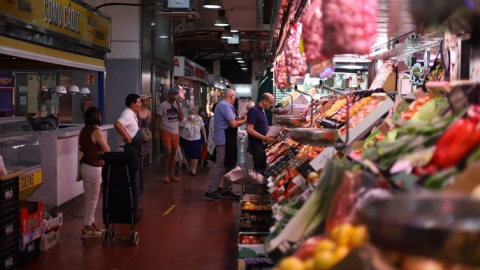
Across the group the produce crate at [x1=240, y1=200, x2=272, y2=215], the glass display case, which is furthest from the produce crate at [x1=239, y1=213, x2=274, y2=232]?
the glass display case

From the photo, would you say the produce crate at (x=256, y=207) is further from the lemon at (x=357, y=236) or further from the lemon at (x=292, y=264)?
the lemon at (x=357, y=236)

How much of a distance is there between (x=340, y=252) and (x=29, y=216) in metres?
4.73

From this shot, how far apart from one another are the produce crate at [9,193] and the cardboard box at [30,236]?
0.36 metres

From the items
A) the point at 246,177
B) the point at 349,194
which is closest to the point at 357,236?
the point at 349,194

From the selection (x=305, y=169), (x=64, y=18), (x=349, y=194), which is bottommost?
(x=305, y=169)

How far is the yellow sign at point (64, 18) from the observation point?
727 cm

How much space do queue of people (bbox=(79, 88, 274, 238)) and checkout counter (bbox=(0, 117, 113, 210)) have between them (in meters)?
0.55

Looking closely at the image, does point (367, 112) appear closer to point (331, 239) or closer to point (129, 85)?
point (331, 239)

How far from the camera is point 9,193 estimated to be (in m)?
5.66

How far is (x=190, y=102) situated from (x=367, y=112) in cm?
2010

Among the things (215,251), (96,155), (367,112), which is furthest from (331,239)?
(96,155)

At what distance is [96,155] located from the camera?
7.12 meters

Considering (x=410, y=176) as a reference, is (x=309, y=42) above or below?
above

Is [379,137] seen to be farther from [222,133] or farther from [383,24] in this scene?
[222,133]
